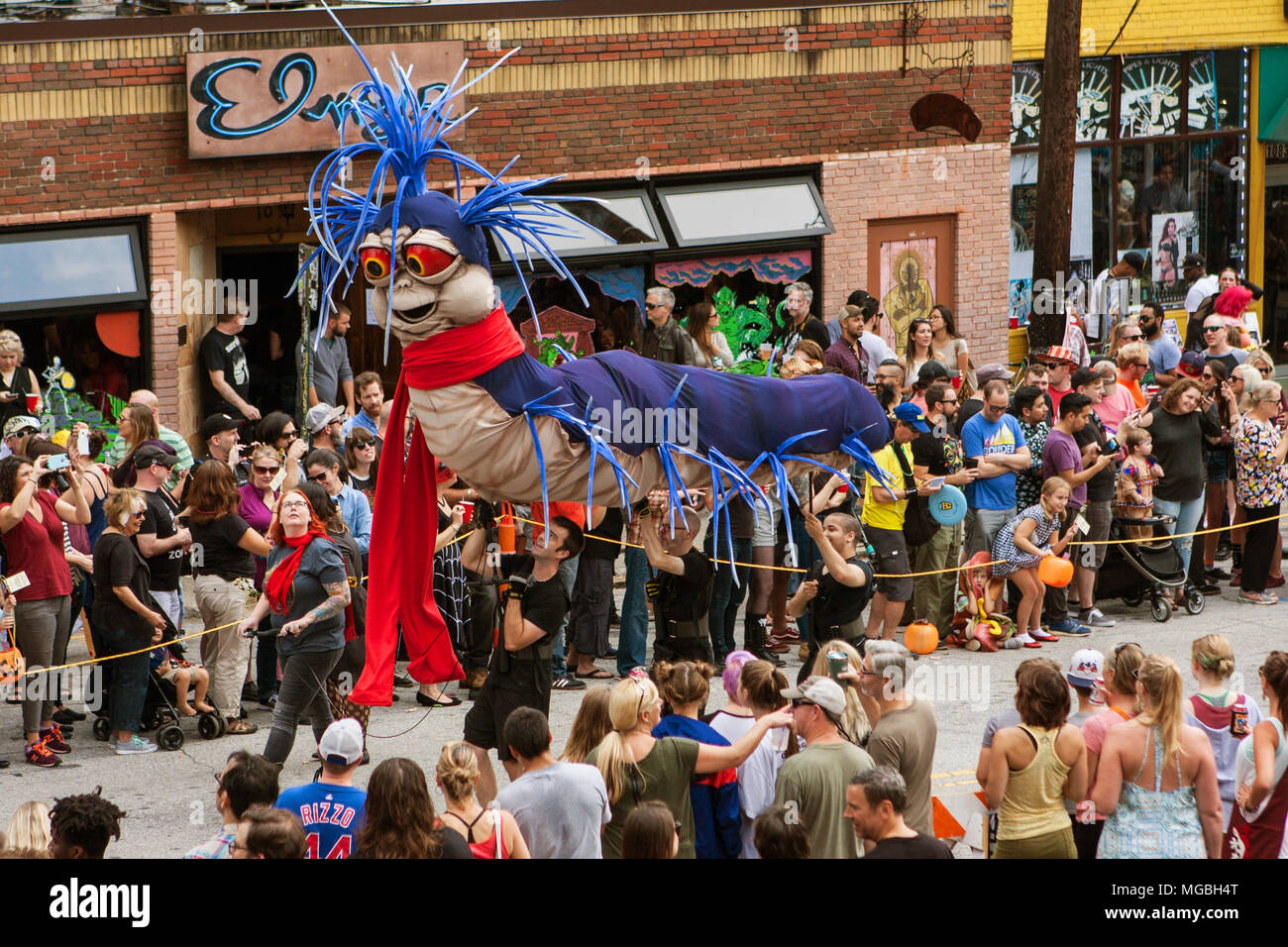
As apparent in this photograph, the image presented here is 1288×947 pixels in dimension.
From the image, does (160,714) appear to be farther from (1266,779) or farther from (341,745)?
(1266,779)

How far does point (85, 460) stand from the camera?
11.4m

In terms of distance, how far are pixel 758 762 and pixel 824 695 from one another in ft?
1.93

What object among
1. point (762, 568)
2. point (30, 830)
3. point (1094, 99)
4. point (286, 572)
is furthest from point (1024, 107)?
point (30, 830)

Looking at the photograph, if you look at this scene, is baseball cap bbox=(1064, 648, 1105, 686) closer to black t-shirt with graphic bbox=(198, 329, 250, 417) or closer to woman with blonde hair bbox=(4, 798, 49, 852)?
woman with blonde hair bbox=(4, 798, 49, 852)

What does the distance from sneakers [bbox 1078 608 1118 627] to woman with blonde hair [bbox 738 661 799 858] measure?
623cm

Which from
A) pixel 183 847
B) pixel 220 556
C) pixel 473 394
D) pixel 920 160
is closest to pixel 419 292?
pixel 473 394

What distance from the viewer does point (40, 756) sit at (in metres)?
10.3

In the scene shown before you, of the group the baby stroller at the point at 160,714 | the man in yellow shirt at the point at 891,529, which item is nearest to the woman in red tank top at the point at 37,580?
the baby stroller at the point at 160,714

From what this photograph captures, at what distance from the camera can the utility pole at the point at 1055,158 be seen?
17016 millimetres

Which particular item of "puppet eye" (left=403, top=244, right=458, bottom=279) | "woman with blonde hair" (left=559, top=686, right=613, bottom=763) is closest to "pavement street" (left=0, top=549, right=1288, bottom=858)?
"woman with blonde hair" (left=559, top=686, right=613, bottom=763)

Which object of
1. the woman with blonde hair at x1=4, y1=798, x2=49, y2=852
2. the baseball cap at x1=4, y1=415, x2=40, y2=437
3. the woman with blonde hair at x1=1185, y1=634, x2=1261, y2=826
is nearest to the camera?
the woman with blonde hair at x1=4, y1=798, x2=49, y2=852

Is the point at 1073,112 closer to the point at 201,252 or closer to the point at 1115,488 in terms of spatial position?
the point at 1115,488

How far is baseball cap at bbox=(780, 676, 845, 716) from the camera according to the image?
724 cm

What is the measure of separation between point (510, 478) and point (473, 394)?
1.29ft
